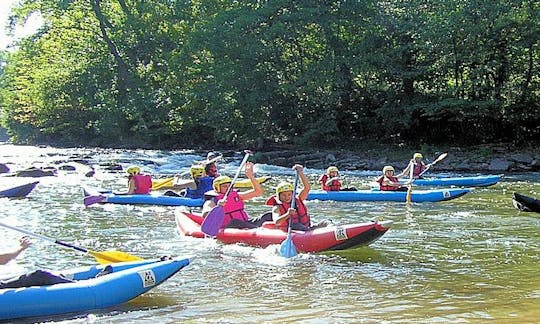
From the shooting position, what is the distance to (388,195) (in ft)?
35.7

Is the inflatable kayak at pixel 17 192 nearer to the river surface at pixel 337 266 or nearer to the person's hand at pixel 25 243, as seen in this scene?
the river surface at pixel 337 266

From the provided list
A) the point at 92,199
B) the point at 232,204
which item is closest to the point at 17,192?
the point at 92,199

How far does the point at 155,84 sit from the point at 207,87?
5153mm

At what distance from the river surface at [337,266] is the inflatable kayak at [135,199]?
130 mm

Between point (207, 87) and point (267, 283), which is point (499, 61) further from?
point (267, 283)

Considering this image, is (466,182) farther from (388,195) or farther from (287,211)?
(287,211)

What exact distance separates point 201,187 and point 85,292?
6.04 meters

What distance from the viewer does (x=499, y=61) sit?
1850cm

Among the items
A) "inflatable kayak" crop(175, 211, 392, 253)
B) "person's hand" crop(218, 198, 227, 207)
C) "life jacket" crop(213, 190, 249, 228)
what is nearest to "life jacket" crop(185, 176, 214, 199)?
"life jacket" crop(213, 190, 249, 228)

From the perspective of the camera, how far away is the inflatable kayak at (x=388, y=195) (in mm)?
10695

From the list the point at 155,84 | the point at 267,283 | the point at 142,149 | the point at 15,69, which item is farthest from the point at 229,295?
the point at 15,69

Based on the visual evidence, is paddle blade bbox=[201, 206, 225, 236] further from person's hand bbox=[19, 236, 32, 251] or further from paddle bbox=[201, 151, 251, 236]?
person's hand bbox=[19, 236, 32, 251]

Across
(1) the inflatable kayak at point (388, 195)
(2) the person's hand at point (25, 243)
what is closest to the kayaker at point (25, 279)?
(2) the person's hand at point (25, 243)

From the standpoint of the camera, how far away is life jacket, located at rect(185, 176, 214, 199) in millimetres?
10500
